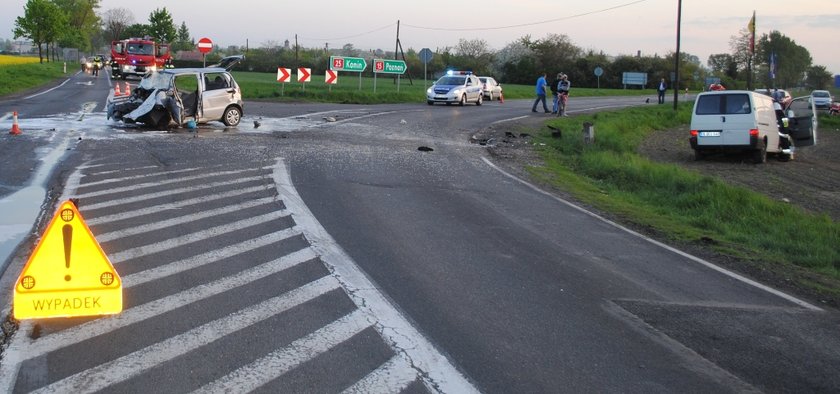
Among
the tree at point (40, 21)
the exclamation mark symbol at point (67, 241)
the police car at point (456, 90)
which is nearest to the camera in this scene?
the exclamation mark symbol at point (67, 241)

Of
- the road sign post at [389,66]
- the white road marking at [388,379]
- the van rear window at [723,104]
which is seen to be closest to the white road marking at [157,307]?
the white road marking at [388,379]

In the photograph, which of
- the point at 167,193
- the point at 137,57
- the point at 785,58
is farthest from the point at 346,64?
the point at 785,58

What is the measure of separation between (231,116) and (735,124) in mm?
13291

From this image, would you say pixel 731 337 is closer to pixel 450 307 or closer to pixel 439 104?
pixel 450 307

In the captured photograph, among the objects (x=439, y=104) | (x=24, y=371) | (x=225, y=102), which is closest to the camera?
(x=24, y=371)

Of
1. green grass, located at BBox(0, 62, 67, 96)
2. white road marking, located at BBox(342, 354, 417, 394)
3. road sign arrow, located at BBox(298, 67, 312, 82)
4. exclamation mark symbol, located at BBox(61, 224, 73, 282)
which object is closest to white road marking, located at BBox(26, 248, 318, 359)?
exclamation mark symbol, located at BBox(61, 224, 73, 282)

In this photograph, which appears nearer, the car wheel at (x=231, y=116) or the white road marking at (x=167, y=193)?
the white road marking at (x=167, y=193)

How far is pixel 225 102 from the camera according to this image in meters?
22.0

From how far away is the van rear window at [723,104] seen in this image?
2089cm

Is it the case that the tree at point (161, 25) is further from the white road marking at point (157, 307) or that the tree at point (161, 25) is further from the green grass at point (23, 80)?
the white road marking at point (157, 307)

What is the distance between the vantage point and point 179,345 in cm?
554

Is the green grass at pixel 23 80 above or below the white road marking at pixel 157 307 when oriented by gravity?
above

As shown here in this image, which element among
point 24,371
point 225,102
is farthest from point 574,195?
point 225,102

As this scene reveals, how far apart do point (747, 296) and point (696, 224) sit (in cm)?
455
